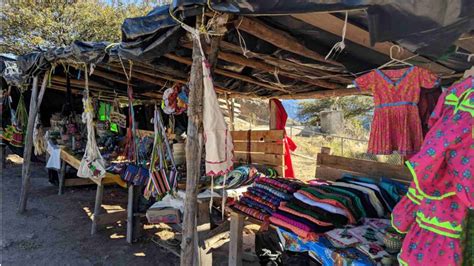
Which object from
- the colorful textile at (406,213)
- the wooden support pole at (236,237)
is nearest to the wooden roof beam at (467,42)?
the colorful textile at (406,213)

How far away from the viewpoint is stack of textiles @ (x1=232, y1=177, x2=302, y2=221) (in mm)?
2625

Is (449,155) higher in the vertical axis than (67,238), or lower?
higher

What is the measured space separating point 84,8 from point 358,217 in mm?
14453

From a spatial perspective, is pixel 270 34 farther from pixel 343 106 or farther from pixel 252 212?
pixel 343 106

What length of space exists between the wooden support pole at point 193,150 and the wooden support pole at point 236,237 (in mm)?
561

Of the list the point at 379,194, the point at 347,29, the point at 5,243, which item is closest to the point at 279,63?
the point at 347,29

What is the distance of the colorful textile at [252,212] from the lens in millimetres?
2574

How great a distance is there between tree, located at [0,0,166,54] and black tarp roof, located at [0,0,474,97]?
9.16 meters

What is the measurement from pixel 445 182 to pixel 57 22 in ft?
50.1

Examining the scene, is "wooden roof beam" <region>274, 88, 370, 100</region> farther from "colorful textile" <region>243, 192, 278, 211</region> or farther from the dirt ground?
the dirt ground

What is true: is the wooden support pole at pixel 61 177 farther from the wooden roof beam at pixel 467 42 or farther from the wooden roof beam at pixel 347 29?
the wooden roof beam at pixel 467 42

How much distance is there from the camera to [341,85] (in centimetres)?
428

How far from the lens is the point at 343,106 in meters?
16.5

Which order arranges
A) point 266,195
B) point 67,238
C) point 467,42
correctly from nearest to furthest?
point 467,42 → point 266,195 → point 67,238
